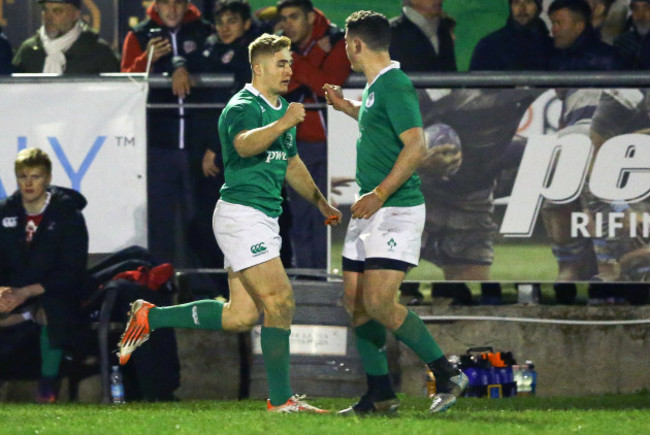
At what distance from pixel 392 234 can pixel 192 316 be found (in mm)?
1477

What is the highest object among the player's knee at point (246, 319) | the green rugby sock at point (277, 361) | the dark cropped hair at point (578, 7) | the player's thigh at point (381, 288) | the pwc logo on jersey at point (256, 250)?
the dark cropped hair at point (578, 7)

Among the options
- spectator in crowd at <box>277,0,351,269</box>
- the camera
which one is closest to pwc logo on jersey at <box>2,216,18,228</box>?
the camera

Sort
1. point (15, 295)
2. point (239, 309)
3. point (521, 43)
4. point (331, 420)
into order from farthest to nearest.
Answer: point (521, 43) → point (15, 295) → point (239, 309) → point (331, 420)

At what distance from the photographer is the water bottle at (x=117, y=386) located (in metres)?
10.9

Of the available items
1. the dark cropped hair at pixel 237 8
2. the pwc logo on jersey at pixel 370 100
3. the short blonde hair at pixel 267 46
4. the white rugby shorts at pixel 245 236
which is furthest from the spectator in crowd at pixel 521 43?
the white rugby shorts at pixel 245 236

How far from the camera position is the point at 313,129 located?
11438 millimetres

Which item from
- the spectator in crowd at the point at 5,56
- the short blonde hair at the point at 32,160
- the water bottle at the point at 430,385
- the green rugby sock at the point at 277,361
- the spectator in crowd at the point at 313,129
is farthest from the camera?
the spectator in crowd at the point at 5,56

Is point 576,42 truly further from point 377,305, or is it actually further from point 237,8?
point 377,305

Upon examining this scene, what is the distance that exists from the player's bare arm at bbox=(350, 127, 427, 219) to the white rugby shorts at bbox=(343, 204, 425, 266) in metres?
0.21

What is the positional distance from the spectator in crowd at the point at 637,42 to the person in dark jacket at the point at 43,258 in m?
4.48

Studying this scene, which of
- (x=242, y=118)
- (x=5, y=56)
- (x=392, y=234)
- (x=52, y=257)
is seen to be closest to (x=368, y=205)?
(x=392, y=234)

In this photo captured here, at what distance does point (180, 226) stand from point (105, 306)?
966 millimetres

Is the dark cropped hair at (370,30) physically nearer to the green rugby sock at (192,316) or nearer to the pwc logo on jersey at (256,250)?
the pwc logo on jersey at (256,250)

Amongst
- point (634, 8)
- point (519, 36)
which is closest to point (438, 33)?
point (519, 36)
